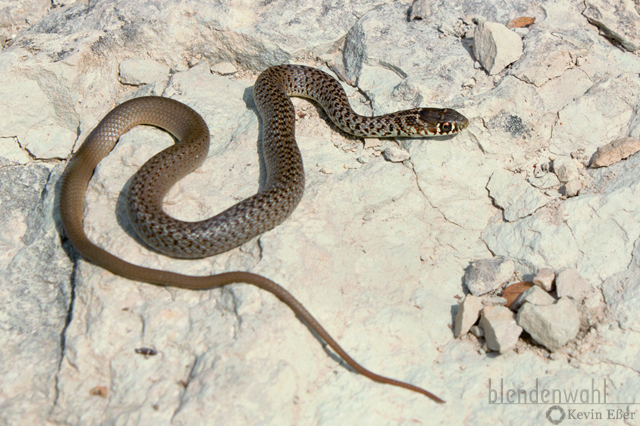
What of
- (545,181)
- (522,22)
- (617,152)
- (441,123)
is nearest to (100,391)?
(441,123)

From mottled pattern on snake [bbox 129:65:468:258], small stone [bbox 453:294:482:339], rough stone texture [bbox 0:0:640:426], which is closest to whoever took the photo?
rough stone texture [bbox 0:0:640:426]

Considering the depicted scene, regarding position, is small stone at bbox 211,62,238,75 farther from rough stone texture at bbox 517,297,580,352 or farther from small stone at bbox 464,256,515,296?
rough stone texture at bbox 517,297,580,352

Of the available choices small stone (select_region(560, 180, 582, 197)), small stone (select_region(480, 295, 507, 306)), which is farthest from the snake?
small stone (select_region(560, 180, 582, 197))

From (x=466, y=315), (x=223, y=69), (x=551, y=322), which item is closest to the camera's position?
(x=551, y=322)

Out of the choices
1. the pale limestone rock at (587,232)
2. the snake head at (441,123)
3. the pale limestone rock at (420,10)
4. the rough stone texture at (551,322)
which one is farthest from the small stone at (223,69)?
the rough stone texture at (551,322)

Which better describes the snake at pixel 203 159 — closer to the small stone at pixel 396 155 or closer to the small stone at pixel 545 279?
the small stone at pixel 396 155

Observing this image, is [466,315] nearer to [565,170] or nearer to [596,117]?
[565,170]
